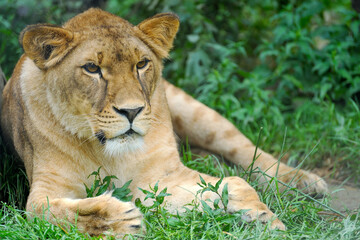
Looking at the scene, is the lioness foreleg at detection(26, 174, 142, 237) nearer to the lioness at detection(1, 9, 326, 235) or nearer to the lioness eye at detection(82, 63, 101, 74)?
the lioness at detection(1, 9, 326, 235)

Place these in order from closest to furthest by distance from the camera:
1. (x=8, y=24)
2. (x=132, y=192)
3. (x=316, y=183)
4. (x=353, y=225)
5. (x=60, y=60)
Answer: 1. (x=353, y=225)
2. (x=60, y=60)
3. (x=132, y=192)
4. (x=316, y=183)
5. (x=8, y=24)

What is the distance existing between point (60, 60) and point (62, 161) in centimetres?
58

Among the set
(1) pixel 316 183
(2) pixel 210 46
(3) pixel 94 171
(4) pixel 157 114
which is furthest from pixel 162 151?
(2) pixel 210 46

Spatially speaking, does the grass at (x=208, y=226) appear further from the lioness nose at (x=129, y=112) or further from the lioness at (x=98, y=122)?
the lioness nose at (x=129, y=112)

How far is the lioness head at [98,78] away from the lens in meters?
2.83

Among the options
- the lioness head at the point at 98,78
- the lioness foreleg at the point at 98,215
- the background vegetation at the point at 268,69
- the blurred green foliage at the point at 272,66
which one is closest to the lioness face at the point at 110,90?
the lioness head at the point at 98,78

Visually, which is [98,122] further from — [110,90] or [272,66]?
[272,66]

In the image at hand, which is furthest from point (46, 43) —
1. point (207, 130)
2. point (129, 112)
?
point (207, 130)

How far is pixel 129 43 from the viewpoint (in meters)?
3.02

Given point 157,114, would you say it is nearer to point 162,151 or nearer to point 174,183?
point 162,151

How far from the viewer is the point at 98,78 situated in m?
2.90

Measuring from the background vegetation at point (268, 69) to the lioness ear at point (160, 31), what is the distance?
952mm

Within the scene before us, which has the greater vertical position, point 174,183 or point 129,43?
point 129,43

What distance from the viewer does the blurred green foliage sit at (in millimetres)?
4723
